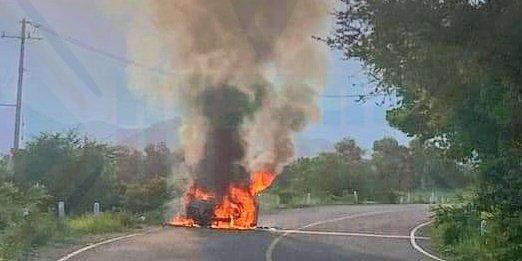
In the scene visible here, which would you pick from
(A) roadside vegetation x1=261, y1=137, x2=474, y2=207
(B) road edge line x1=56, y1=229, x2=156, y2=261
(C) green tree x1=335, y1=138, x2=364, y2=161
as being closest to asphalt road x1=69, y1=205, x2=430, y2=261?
(B) road edge line x1=56, y1=229, x2=156, y2=261

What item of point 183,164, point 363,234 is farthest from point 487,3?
point 183,164

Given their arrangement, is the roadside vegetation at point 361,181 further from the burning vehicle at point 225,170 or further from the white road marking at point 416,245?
the white road marking at point 416,245

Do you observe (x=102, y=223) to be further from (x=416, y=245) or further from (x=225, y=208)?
(x=416, y=245)

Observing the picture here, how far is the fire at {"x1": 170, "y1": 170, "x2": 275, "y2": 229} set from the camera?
25.3m

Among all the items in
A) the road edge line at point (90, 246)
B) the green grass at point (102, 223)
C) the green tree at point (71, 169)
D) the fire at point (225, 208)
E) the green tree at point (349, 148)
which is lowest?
the road edge line at point (90, 246)

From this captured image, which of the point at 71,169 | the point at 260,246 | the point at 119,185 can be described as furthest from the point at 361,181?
the point at 260,246

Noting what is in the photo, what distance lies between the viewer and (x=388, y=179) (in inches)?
2331

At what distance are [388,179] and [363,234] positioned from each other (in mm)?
36929

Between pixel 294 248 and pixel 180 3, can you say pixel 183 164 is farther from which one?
pixel 294 248

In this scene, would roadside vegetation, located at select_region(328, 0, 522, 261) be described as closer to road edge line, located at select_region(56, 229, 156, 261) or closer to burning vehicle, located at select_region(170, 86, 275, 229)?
→ road edge line, located at select_region(56, 229, 156, 261)

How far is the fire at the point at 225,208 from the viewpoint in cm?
2530

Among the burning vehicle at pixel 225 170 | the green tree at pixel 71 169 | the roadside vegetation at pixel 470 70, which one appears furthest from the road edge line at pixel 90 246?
the green tree at pixel 71 169

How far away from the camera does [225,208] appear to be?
1013 inches

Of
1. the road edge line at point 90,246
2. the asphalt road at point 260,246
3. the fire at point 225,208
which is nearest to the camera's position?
the road edge line at point 90,246
